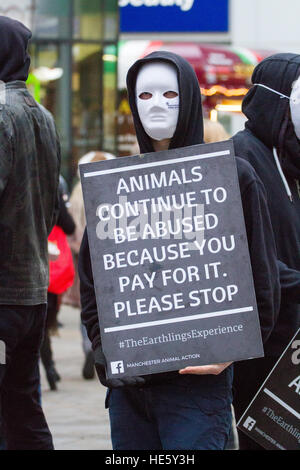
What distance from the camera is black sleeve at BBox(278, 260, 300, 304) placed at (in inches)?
148

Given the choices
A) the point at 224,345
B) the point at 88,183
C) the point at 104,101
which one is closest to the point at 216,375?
the point at 224,345

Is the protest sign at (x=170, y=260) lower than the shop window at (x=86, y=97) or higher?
higher

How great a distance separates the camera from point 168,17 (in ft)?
68.4

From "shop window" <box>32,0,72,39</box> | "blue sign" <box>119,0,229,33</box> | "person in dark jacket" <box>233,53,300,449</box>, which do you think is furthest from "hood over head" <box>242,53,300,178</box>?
"blue sign" <box>119,0,229,33</box>

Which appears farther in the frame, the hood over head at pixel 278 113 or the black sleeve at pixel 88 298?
the hood over head at pixel 278 113

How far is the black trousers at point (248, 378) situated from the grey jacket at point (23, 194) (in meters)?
0.86

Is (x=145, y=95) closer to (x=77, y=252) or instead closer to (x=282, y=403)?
(x=282, y=403)

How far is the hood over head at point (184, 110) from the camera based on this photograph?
354 cm

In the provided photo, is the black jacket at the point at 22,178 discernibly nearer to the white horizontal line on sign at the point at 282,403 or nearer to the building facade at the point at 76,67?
the white horizontal line on sign at the point at 282,403

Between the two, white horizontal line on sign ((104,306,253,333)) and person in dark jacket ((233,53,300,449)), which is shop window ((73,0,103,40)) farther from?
white horizontal line on sign ((104,306,253,333))

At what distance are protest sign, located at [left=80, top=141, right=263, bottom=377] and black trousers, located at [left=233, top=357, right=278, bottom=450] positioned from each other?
2.17ft

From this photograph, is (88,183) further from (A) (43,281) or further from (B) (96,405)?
(B) (96,405)

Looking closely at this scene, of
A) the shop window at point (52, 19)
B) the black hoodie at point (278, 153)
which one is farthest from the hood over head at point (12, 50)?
the shop window at point (52, 19)

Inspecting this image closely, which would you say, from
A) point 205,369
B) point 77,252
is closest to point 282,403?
point 205,369
